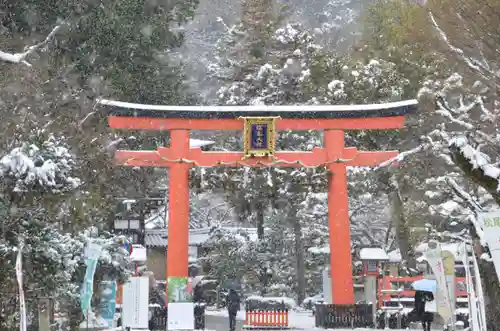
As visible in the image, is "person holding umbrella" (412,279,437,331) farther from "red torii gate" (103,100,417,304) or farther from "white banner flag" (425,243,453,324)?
"red torii gate" (103,100,417,304)

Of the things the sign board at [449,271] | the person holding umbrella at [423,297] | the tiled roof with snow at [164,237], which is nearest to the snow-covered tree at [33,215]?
the sign board at [449,271]

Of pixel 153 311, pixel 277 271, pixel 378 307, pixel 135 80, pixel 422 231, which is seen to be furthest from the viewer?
pixel 277 271

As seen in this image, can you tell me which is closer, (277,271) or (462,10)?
(462,10)

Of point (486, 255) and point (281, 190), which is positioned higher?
point (281, 190)

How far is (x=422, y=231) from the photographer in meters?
26.5

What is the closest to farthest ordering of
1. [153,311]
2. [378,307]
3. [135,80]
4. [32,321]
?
1. [32,321]
2. [153,311]
3. [378,307]
4. [135,80]

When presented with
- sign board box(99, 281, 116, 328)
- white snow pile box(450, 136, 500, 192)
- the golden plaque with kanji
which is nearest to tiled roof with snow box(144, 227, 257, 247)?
the golden plaque with kanji

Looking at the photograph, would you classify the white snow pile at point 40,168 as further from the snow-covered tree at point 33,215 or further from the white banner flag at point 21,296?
the white banner flag at point 21,296

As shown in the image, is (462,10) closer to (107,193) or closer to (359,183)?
(107,193)

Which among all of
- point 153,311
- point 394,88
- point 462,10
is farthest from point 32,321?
point 394,88

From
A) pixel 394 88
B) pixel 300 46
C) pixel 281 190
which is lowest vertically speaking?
pixel 281 190

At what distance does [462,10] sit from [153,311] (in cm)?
1194

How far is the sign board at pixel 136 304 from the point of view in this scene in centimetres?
1736

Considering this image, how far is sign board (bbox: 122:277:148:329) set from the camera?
17359 mm
